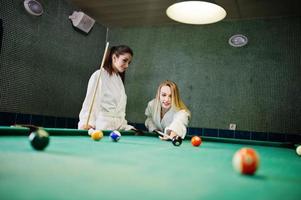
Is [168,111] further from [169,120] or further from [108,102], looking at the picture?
[108,102]

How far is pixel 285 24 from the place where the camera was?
4.74 metres

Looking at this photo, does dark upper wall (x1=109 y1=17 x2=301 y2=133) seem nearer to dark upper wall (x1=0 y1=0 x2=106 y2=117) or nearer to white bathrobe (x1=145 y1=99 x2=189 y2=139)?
dark upper wall (x1=0 y1=0 x2=106 y2=117)

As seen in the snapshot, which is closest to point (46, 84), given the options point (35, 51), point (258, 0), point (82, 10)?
point (35, 51)

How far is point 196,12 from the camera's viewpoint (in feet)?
9.47

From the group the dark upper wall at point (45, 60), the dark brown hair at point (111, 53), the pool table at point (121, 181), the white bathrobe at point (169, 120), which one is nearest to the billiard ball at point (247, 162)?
the pool table at point (121, 181)

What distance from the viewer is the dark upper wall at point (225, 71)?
4.63 m

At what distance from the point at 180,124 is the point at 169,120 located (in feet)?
1.31

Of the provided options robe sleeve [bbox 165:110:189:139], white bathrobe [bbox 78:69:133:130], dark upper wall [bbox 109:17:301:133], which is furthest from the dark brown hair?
dark upper wall [bbox 109:17:301:133]

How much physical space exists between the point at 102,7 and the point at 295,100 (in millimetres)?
3421

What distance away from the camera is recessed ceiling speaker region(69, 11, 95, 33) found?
15.8ft

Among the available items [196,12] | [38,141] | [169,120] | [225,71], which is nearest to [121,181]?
[38,141]

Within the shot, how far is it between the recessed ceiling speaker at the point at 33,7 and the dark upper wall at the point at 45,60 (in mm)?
57

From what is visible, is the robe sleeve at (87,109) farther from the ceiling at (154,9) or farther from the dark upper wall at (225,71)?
the dark upper wall at (225,71)

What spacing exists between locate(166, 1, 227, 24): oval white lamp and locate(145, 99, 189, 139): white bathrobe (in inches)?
48.2
